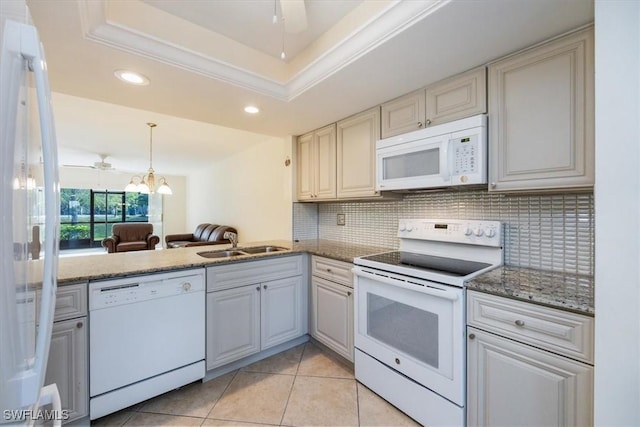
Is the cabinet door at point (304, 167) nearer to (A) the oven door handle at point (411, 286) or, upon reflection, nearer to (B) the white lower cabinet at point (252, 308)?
(B) the white lower cabinet at point (252, 308)

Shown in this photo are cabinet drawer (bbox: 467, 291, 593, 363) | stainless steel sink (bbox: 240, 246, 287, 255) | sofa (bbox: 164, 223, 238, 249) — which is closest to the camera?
cabinet drawer (bbox: 467, 291, 593, 363)

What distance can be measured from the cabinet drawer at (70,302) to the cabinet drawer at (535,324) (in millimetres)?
2023

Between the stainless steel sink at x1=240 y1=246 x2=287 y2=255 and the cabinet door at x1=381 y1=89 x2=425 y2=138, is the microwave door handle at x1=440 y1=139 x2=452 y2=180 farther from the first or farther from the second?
the stainless steel sink at x1=240 y1=246 x2=287 y2=255

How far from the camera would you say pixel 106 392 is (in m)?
1.56

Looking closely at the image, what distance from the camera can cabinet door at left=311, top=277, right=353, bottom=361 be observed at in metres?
2.10

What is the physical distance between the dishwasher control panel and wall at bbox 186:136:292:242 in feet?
4.39

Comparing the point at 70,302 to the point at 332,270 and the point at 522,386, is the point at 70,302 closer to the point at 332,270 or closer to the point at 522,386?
the point at 332,270

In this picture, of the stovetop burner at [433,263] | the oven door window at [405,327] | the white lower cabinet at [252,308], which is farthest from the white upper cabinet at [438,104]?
the white lower cabinet at [252,308]

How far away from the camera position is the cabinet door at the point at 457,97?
5.12ft

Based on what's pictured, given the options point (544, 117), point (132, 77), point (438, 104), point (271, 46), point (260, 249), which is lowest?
point (260, 249)

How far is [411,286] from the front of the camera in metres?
1.54

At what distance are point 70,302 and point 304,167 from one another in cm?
214

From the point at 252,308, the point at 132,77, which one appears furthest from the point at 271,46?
the point at 252,308

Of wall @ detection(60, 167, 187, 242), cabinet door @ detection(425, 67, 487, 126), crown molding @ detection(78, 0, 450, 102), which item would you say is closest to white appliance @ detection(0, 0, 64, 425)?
crown molding @ detection(78, 0, 450, 102)
